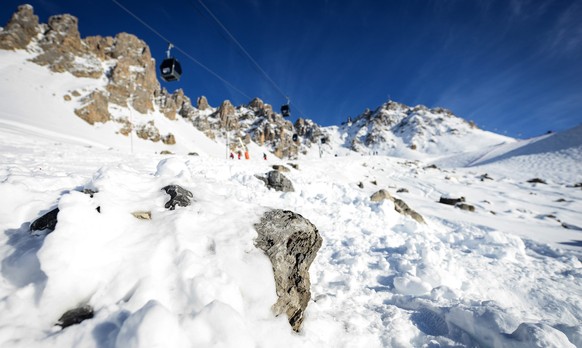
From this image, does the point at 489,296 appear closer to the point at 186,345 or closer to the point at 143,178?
the point at 186,345

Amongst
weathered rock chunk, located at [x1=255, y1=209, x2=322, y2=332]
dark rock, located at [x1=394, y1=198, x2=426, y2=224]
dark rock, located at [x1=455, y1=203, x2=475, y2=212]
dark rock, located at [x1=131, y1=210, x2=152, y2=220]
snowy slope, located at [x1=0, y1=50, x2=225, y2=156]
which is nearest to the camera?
weathered rock chunk, located at [x1=255, y1=209, x2=322, y2=332]

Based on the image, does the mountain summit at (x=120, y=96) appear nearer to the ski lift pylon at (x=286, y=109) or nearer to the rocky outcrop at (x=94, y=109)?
the rocky outcrop at (x=94, y=109)

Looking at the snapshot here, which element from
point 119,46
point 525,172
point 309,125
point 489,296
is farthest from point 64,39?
point 309,125

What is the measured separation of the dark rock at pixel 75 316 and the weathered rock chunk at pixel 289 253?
1630 mm

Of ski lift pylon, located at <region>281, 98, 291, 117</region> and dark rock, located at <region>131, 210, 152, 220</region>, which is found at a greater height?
ski lift pylon, located at <region>281, 98, 291, 117</region>

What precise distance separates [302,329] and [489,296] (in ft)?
11.5

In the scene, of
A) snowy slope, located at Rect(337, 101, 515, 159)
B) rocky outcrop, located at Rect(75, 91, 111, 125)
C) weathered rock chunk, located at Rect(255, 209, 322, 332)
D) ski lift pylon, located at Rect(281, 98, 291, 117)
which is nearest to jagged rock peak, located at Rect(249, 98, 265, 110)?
snowy slope, located at Rect(337, 101, 515, 159)

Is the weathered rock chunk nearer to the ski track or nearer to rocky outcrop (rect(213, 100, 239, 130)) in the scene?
the ski track

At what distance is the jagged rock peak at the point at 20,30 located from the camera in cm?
6012

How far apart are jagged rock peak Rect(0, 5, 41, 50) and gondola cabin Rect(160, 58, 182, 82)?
86163 mm

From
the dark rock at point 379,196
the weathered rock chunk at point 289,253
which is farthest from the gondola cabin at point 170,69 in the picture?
the dark rock at point 379,196

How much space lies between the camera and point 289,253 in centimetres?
316

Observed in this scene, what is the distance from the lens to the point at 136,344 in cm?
163

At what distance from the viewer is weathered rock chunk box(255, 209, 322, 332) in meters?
2.87
